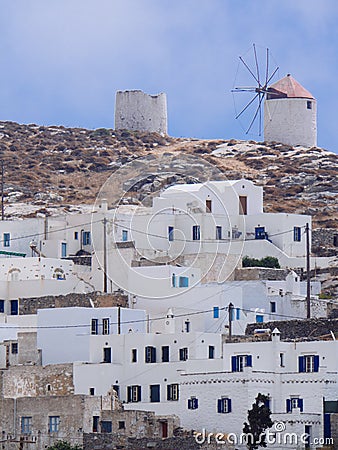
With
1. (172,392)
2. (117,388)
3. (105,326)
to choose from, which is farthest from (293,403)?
(105,326)

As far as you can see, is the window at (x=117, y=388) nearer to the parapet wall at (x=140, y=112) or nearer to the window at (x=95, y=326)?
the window at (x=95, y=326)

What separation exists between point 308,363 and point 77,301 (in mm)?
14423

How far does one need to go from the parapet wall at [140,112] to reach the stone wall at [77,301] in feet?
178

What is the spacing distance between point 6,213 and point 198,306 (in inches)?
1266

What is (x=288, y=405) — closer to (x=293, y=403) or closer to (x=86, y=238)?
(x=293, y=403)

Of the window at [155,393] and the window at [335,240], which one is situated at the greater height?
the window at [335,240]

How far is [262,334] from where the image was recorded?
67.9m

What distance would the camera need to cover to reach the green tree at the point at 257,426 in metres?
59.4

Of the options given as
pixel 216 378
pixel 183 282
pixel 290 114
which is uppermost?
pixel 290 114

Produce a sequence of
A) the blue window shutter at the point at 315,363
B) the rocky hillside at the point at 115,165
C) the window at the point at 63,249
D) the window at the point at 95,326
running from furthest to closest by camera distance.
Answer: the rocky hillside at the point at 115,165 → the window at the point at 63,249 → the window at the point at 95,326 → the blue window shutter at the point at 315,363

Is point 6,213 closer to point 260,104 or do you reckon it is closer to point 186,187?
point 186,187

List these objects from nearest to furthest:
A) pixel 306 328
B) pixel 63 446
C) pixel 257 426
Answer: pixel 257 426, pixel 63 446, pixel 306 328

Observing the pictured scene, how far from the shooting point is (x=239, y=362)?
6456 cm

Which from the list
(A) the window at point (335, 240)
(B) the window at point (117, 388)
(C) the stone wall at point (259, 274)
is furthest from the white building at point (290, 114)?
(B) the window at point (117, 388)
